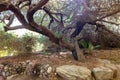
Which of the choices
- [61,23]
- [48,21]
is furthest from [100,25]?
[48,21]

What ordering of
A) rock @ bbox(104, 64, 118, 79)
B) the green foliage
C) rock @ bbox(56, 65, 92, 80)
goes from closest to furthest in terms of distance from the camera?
1. rock @ bbox(56, 65, 92, 80)
2. rock @ bbox(104, 64, 118, 79)
3. the green foliage

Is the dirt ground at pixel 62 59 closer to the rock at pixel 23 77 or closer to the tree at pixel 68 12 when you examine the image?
the tree at pixel 68 12

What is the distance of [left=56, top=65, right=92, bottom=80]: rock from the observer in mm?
3791

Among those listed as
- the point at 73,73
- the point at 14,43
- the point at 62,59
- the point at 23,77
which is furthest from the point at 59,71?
the point at 14,43

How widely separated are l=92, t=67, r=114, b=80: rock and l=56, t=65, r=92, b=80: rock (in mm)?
156

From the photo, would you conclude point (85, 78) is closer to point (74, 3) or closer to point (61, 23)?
point (74, 3)

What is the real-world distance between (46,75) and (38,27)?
3.54ft

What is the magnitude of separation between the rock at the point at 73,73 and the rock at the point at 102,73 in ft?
0.51

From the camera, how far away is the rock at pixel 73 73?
12.4ft

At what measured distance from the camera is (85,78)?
3.79 m

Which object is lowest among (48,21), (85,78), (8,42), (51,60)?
(85,78)

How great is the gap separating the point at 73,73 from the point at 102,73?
2.04ft

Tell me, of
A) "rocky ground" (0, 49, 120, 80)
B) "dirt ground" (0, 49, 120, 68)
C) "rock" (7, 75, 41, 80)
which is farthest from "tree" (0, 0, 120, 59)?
"rock" (7, 75, 41, 80)

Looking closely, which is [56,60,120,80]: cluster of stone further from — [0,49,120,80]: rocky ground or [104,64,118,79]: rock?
[0,49,120,80]: rocky ground
